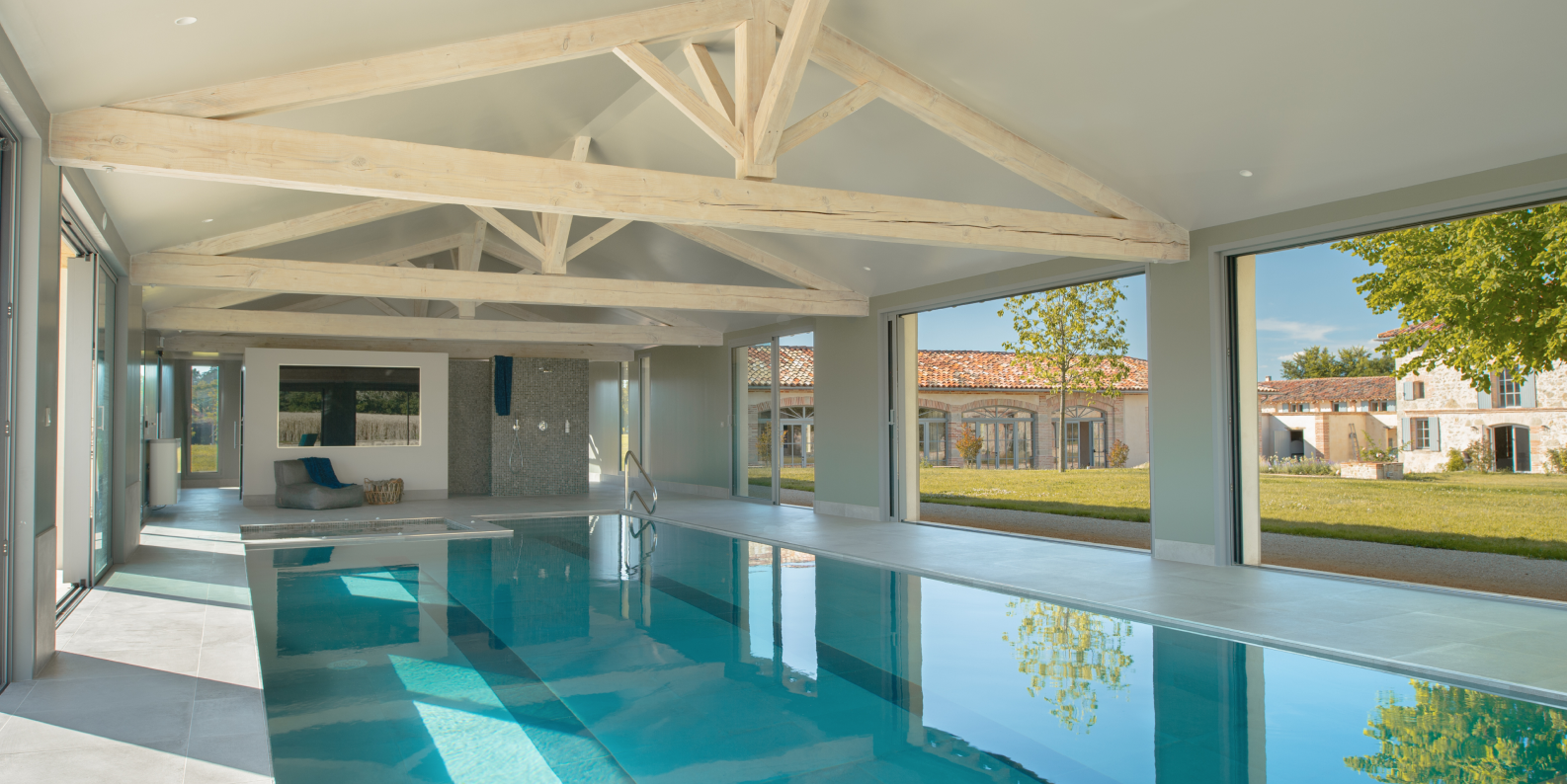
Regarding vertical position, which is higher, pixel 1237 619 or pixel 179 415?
pixel 179 415

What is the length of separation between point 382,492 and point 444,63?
364 inches

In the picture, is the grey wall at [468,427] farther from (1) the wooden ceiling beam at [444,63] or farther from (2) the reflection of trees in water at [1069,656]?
(2) the reflection of trees in water at [1069,656]

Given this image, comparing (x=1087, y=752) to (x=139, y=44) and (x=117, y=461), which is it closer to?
(x=139, y=44)

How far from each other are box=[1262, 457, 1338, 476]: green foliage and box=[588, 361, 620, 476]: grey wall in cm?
1257

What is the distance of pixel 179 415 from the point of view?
15.5 meters

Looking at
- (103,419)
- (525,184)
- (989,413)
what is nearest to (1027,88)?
(525,184)

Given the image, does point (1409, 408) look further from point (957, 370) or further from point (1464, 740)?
point (957, 370)

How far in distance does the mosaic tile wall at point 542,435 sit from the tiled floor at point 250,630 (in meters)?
5.16

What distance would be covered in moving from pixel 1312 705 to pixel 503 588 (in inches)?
193

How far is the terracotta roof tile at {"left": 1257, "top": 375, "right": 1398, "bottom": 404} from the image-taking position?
799 cm

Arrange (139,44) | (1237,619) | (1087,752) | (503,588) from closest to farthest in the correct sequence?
(1087,752)
(139,44)
(1237,619)
(503,588)

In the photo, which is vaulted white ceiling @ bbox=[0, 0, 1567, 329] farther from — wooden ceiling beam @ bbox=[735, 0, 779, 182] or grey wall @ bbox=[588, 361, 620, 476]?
grey wall @ bbox=[588, 361, 620, 476]

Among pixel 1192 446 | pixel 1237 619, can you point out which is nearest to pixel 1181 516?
pixel 1192 446

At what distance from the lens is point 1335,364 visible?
815 cm
